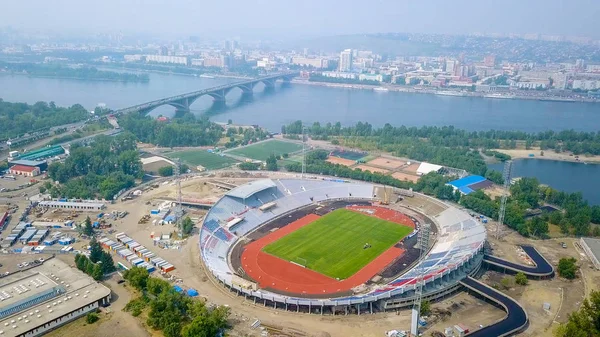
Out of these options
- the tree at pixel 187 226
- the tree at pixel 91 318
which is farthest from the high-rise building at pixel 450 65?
the tree at pixel 91 318

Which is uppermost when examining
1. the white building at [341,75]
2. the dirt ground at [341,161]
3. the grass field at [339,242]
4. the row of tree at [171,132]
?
the white building at [341,75]

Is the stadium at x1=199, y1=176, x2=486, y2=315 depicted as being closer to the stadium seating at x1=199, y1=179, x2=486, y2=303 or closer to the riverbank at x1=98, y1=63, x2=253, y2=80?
the stadium seating at x1=199, y1=179, x2=486, y2=303

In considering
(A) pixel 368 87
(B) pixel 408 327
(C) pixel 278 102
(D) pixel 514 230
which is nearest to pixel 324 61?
(A) pixel 368 87

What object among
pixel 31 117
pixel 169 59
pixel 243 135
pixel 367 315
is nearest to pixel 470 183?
pixel 367 315

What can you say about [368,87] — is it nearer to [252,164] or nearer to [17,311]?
[252,164]

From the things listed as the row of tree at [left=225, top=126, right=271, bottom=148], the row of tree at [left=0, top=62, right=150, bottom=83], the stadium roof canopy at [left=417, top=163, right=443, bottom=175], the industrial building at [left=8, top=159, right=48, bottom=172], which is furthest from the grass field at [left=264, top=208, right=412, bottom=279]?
the row of tree at [left=0, top=62, right=150, bottom=83]

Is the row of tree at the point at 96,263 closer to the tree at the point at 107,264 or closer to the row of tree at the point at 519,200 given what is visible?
the tree at the point at 107,264
